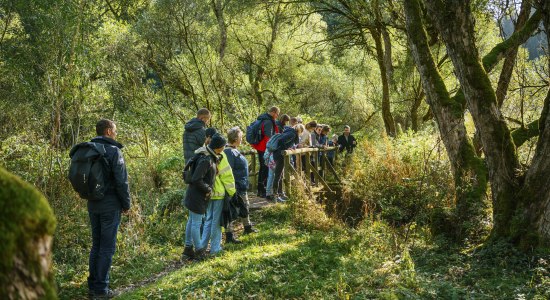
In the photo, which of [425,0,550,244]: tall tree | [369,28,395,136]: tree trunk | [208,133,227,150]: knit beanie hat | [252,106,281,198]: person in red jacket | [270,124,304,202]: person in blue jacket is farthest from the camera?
[369,28,395,136]: tree trunk

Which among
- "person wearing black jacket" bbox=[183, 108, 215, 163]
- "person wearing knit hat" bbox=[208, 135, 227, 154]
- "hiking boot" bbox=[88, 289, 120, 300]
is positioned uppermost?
"person wearing black jacket" bbox=[183, 108, 215, 163]

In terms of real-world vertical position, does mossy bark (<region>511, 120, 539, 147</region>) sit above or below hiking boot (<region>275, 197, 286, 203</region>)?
above

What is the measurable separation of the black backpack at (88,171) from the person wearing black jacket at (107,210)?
4.9 inches

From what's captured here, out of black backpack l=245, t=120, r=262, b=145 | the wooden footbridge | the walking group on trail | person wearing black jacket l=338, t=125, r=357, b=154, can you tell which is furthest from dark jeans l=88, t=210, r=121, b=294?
person wearing black jacket l=338, t=125, r=357, b=154

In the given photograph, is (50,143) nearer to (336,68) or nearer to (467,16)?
(467,16)

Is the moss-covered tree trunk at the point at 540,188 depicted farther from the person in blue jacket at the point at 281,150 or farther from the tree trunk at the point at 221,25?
the tree trunk at the point at 221,25

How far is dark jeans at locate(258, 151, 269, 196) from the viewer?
11375 millimetres

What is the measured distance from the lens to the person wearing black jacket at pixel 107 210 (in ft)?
19.0

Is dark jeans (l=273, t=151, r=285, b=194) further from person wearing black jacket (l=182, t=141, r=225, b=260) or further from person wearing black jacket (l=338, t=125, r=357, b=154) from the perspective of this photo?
person wearing black jacket (l=338, t=125, r=357, b=154)

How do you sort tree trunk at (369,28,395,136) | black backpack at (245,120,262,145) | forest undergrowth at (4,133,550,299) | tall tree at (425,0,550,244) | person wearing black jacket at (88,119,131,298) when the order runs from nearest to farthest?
forest undergrowth at (4,133,550,299) < person wearing black jacket at (88,119,131,298) < tall tree at (425,0,550,244) < black backpack at (245,120,262,145) < tree trunk at (369,28,395,136)

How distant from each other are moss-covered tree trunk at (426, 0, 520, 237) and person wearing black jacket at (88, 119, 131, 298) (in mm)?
5008

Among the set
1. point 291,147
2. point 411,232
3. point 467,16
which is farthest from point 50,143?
point 467,16

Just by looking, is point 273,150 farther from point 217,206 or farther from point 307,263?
point 307,263

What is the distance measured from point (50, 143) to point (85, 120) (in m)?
3.83
